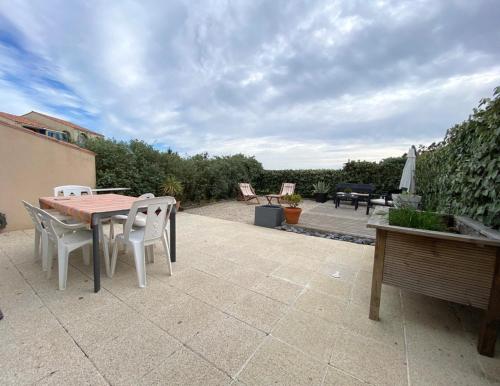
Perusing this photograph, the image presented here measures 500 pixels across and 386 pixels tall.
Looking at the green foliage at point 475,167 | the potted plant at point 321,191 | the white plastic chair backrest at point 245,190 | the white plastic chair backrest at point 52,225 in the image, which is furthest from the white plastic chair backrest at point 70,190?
the potted plant at point 321,191

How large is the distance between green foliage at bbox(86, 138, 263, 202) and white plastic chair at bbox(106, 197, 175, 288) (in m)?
3.56

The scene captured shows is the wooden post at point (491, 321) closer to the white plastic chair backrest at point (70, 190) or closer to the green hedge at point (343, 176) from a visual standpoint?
the white plastic chair backrest at point (70, 190)

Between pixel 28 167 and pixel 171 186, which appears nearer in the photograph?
pixel 28 167

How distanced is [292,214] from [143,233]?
3.30 metres

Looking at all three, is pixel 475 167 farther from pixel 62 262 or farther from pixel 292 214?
pixel 62 262

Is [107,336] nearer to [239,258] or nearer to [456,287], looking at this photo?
[239,258]

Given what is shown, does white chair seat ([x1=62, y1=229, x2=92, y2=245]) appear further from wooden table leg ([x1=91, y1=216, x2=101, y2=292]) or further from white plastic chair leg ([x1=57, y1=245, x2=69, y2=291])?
wooden table leg ([x1=91, y1=216, x2=101, y2=292])

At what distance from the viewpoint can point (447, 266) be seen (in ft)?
4.58

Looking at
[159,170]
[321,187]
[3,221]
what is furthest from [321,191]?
[3,221]

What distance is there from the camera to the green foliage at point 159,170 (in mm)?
5051

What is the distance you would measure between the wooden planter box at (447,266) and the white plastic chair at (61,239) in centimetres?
274

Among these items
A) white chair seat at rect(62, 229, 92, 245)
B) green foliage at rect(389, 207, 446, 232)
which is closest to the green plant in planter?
white chair seat at rect(62, 229, 92, 245)

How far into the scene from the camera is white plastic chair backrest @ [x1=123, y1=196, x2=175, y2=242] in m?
2.01

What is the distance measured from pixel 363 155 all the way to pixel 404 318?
842 cm
